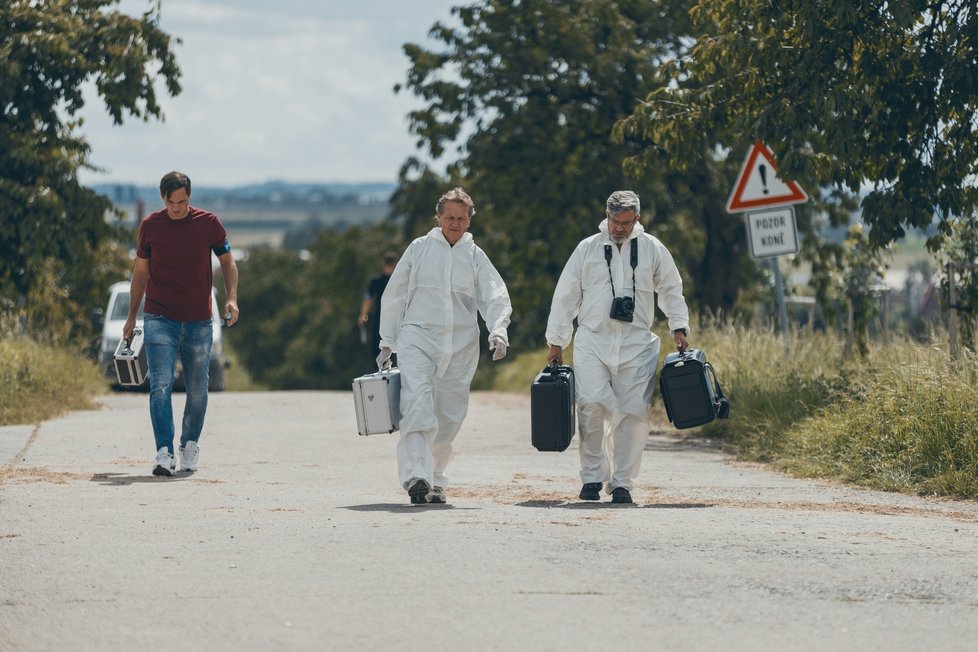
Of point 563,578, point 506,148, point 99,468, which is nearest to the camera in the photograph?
point 563,578

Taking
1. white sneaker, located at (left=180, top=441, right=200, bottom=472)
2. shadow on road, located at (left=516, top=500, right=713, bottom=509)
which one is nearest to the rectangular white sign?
shadow on road, located at (left=516, top=500, right=713, bottom=509)

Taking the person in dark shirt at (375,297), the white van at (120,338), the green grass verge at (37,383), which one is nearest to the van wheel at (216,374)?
the white van at (120,338)

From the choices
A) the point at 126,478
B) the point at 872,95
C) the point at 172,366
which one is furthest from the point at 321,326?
the point at 126,478

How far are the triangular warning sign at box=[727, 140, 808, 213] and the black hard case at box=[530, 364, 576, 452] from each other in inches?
219

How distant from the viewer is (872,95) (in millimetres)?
13078

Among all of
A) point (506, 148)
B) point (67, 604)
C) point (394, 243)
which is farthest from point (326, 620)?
point (394, 243)

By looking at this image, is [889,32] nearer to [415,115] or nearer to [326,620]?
[326,620]

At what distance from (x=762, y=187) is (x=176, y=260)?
6.12 meters

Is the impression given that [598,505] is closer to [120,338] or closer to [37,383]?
[37,383]

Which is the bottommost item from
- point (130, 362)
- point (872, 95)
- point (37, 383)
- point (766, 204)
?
point (37, 383)

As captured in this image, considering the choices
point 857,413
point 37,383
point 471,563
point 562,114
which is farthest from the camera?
point 562,114

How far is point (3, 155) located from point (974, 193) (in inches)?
435

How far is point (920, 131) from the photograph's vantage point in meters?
13.4

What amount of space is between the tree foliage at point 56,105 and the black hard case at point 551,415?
1087 cm
